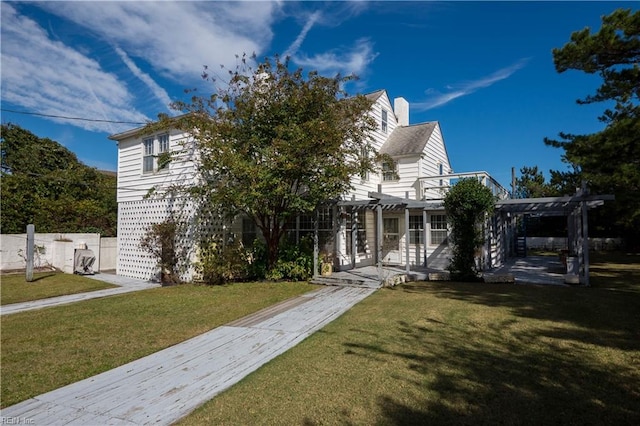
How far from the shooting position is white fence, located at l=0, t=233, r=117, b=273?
45.9 feet

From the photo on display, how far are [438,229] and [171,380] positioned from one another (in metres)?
12.4

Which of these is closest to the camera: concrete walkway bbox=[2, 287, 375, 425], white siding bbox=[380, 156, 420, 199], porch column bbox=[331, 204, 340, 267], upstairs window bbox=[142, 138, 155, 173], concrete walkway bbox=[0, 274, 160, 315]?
concrete walkway bbox=[2, 287, 375, 425]

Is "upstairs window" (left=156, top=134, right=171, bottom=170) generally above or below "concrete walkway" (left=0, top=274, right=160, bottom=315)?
above

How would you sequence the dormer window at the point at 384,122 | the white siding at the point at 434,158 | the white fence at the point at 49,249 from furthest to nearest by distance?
the dormer window at the point at 384,122, the white siding at the point at 434,158, the white fence at the point at 49,249

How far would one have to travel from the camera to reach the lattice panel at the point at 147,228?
12.2 metres

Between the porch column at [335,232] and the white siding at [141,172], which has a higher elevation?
the white siding at [141,172]

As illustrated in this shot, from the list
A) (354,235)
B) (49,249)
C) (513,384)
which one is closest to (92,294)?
(49,249)

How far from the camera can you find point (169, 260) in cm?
1226

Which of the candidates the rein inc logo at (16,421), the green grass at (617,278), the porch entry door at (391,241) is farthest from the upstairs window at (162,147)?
the green grass at (617,278)

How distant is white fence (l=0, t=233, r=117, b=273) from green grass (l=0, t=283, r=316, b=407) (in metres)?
6.39

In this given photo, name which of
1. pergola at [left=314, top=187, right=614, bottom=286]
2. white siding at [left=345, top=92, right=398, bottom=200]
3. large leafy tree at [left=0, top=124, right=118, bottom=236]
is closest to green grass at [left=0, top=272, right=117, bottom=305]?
large leafy tree at [left=0, top=124, right=118, bottom=236]

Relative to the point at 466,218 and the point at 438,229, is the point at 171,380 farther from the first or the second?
the point at 438,229

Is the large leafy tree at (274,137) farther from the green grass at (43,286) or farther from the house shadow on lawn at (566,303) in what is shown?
the green grass at (43,286)

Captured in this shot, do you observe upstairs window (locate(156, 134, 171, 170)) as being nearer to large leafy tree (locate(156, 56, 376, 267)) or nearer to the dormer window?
large leafy tree (locate(156, 56, 376, 267))
